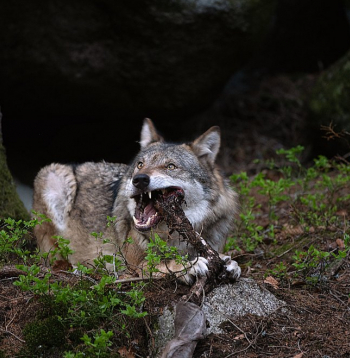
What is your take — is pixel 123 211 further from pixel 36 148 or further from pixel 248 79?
pixel 248 79

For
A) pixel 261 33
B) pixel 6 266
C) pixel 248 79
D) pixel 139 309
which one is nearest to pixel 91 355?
pixel 139 309

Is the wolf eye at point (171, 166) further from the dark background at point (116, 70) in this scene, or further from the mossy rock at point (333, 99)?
the mossy rock at point (333, 99)

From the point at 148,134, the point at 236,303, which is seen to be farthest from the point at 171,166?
the point at 236,303

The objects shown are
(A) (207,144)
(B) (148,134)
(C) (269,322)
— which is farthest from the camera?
(B) (148,134)

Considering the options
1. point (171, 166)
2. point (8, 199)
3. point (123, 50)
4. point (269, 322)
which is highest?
point (123, 50)

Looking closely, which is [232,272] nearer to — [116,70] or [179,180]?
[179,180]

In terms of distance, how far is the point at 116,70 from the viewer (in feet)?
35.0

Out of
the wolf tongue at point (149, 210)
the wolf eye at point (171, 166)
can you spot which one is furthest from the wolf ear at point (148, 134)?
the wolf tongue at point (149, 210)

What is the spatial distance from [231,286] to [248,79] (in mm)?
9492

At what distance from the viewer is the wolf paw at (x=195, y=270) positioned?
15.6 feet

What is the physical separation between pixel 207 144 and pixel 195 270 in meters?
1.91

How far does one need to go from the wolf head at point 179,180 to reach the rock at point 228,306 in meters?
0.90

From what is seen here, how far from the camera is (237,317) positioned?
4637 millimetres

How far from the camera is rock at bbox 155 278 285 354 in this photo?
441 cm
